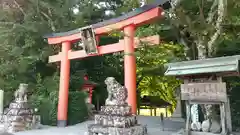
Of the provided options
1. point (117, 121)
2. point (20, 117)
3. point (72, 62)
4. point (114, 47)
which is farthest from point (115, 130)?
point (72, 62)

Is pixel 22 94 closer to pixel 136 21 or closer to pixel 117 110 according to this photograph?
pixel 117 110

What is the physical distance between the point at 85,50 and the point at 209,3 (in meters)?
5.31

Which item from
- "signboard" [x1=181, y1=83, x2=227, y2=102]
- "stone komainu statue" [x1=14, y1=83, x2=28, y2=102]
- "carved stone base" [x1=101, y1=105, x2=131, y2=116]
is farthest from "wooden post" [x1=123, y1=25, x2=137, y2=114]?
"stone komainu statue" [x1=14, y1=83, x2=28, y2=102]

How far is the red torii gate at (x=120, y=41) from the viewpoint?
792 cm

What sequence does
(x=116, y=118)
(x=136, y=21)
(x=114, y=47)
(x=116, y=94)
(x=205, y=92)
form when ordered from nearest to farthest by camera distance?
(x=205, y=92) < (x=116, y=118) < (x=116, y=94) < (x=136, y=21) < (x=114, y=47)

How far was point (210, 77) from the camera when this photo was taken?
5.93 meters

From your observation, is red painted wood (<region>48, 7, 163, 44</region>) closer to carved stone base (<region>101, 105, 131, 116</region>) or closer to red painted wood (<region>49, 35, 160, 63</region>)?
red painted wood (<region>49, 35, 160, 63</region>)

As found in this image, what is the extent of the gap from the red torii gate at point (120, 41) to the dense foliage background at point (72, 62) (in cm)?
51

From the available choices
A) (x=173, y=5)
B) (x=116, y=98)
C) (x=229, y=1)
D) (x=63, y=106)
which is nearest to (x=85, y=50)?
(x=63, y=106)

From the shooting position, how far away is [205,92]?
5770 millimetres

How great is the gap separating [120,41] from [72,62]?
5598 mm

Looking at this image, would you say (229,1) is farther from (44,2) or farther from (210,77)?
(44,2)

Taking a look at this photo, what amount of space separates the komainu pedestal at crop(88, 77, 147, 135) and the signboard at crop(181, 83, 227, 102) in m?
1.90

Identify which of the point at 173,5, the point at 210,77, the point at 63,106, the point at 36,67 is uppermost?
the point at 173,5
